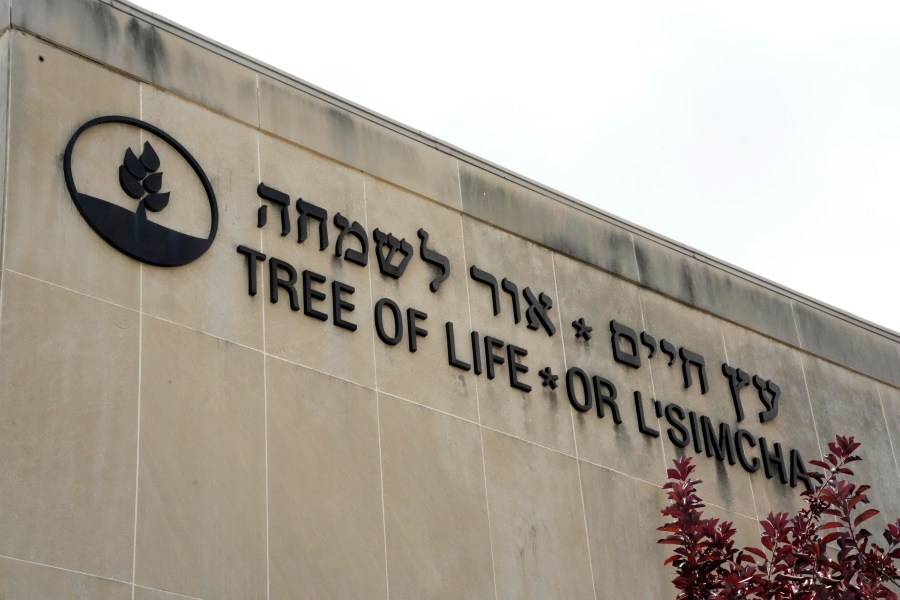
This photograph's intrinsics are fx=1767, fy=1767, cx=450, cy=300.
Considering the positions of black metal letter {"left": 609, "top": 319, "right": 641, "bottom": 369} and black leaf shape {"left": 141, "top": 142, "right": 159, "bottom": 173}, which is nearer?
black leaf shape {"left": 141, "top": 142, "right": 159, "bottom": 173}

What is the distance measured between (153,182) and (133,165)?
0.66 ft

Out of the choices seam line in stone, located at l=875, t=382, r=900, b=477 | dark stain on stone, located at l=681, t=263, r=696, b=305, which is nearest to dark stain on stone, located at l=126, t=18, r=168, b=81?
dark stain on stone, located at l=681, t=263, r=696, b=305

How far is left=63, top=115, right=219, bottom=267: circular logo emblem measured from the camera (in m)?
13.3

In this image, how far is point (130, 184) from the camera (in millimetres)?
13625

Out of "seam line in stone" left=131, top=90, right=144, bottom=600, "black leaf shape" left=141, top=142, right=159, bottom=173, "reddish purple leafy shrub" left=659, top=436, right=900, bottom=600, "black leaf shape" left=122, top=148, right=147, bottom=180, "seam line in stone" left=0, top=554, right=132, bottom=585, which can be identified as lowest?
"reddish purple leafy shrub" left=659, top=436, right=900, bottom=600

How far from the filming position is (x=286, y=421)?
13664mm

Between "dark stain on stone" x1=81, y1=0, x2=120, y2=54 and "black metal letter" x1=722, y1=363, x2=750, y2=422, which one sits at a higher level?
"dark stain on stone" x1=81, y1=0, x2=120, y2=54

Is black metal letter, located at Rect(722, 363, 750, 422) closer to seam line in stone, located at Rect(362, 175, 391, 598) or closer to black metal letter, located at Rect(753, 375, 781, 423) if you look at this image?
black metal letter, located at Rect(753, 375, 781, 423)

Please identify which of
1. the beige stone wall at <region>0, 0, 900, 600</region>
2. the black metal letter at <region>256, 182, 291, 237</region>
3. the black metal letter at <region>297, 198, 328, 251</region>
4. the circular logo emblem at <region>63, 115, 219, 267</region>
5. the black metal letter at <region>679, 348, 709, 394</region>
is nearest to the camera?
the beige stone wall at <region>0, 0, 900, 600</region>

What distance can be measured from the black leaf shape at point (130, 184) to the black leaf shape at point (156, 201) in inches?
2.8

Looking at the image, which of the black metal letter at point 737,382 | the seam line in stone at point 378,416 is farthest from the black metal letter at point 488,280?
the black metal letter at point 737,382

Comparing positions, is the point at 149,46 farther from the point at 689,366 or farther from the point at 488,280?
the point at 689,366

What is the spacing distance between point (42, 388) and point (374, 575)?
3.03 meters

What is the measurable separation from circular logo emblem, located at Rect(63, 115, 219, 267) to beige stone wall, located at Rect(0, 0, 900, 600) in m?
0.06
